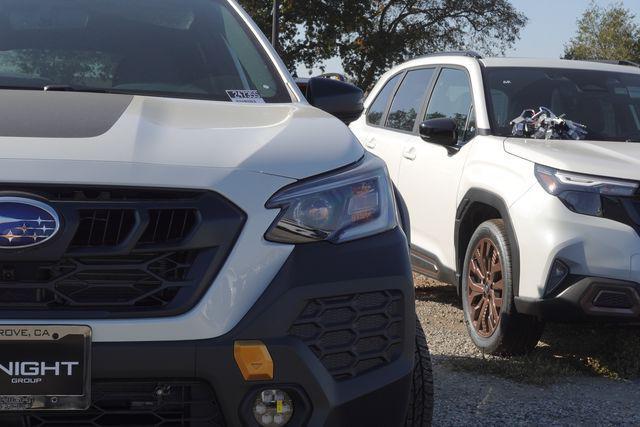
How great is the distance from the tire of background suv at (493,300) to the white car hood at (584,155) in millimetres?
446

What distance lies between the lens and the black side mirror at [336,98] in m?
3.43

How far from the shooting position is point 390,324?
2.33 metres

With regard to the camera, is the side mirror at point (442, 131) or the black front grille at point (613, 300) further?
the side mirror at point (442, 131)

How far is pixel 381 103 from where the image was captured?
24.0 feet

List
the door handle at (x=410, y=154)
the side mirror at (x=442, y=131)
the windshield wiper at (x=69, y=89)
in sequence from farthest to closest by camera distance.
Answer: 1. the door handle at (x=410, y=154)
2. the side mirror at (x=442, y=131)
3. the windshield wiper at (x=69, y=89)

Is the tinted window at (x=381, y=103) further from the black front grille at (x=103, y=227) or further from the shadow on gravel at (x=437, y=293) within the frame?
the black front grille at (x=103, y=227)

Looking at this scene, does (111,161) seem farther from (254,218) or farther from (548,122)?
(548,122)

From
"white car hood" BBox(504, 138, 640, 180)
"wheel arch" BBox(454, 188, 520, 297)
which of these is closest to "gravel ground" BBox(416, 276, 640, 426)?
"wheel arch" BBox(454, 188, 520, 297)

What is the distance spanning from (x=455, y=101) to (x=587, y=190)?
5.92 feet

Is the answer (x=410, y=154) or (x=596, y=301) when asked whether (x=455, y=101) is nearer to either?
(x=410, y=154)

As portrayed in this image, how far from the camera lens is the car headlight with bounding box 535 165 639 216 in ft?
14.3

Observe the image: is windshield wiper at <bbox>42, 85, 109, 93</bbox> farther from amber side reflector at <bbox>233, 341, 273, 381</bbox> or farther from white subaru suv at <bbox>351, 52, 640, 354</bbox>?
white subaru suv at <bbox>351, 52, 640, 354</bbox>

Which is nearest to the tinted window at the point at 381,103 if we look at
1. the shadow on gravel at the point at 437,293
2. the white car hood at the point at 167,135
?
the shadow on gravel at the point at 437,293

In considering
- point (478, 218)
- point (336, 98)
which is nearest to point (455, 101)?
point (478, 218)
